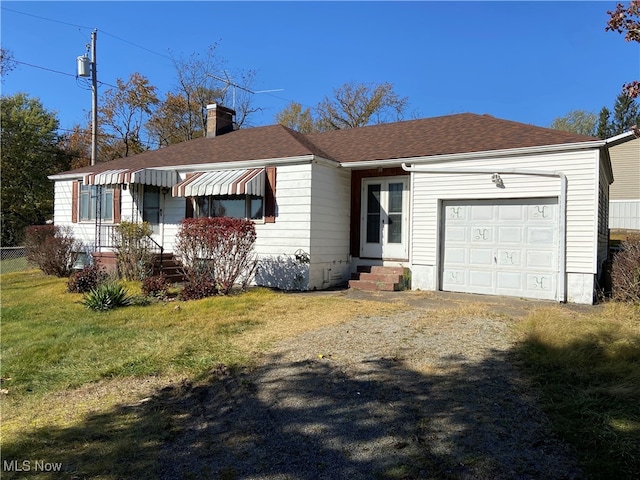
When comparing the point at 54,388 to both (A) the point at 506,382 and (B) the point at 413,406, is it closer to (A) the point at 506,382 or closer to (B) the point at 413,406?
(B) the point at 413,406

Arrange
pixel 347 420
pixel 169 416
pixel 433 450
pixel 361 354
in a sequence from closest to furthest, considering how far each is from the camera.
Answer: pixel 433 450 → pixel 347 420 → pixel 169 416 → pixel 361 354

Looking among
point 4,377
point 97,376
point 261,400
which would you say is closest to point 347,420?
point 261,400

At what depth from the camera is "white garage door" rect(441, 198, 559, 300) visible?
9.23m

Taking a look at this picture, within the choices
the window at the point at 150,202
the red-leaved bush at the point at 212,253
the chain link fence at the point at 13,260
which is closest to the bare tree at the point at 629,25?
the red-leaved bush at the point at 212,253

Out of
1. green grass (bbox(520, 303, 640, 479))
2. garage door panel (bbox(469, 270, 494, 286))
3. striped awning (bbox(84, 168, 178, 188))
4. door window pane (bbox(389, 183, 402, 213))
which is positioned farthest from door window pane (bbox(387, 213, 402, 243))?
striped awning (bbox(84, 168, 178, 188))

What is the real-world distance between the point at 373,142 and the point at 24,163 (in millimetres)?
28926

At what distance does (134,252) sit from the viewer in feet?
37.1

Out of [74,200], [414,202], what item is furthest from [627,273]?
[74,200]

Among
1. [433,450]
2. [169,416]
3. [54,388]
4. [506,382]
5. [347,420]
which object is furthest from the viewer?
[54,388]

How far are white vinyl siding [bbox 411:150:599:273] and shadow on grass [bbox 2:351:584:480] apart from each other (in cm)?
526

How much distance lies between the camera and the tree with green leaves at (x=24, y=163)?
3031 cm

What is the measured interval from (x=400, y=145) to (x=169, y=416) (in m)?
9.44

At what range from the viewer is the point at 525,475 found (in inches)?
110

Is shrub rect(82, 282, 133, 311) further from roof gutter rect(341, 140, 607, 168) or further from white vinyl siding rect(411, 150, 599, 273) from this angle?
white vinyl siding rect(411, 150, 599, 273)
